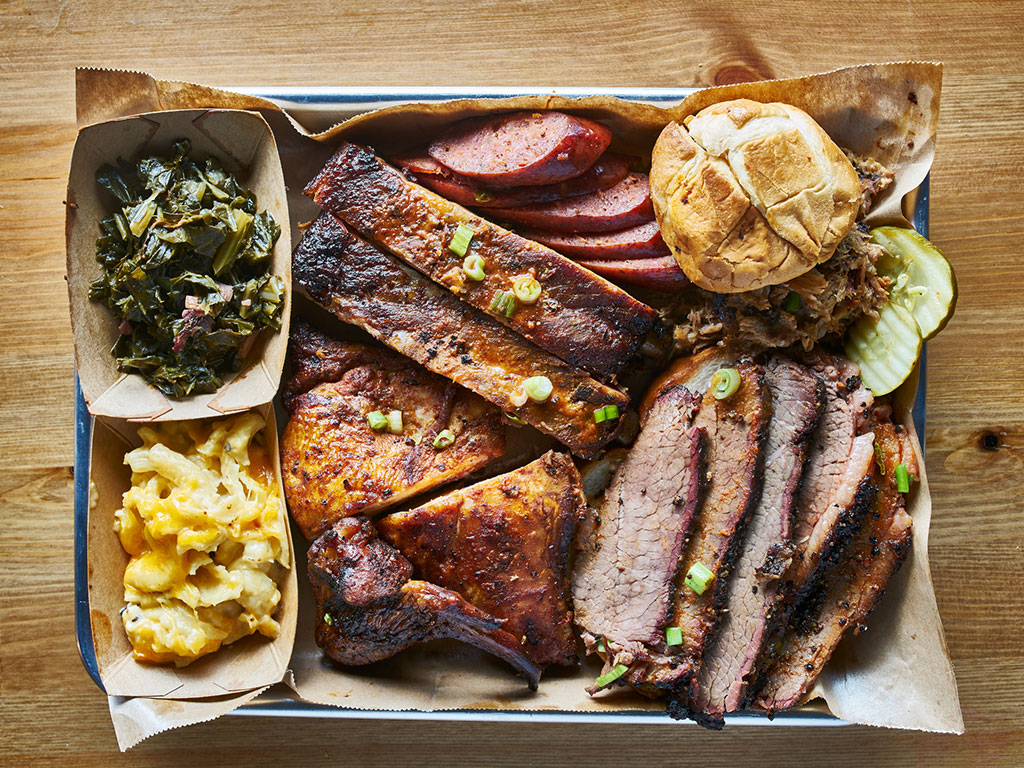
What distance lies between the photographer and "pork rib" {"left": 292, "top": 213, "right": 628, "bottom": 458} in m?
3.17

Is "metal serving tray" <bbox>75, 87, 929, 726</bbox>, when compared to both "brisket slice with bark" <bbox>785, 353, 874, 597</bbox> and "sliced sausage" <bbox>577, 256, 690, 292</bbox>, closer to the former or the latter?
"brisket slice with bark" <bbox>785, 353, 874, 597</bbox>

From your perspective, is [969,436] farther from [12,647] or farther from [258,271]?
[12,647]

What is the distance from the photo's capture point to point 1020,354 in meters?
3.53

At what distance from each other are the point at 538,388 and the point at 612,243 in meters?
0.69

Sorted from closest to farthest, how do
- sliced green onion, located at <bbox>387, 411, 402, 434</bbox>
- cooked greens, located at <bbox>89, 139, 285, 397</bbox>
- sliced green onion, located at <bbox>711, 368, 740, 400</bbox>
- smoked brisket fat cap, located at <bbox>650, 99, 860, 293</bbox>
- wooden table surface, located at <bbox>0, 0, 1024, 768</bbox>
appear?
smoked brisket fat cap, located at <bbox>650, 99, 860, 293</bbox> → cooked greens, located at <bbox>89, 139, 285, 397</bbox> → sliced green onion, located at <bbox>711, 368, 740, 400</bbox> → sliced green onion, located at <bbox>387, 411, 402, 434</bbox> → wooden table surface, located at <bbox>0, 0, 1024, 768</bbox>

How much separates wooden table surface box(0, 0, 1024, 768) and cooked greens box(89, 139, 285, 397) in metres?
0.66

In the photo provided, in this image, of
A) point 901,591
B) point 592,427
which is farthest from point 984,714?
point 592,427

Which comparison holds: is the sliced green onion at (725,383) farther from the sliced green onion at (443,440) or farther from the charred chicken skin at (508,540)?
the sliced green onion at (443,440)

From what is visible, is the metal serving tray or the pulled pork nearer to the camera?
the pulled pork

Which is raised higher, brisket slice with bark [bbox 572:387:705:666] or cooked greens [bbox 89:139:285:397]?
cooked greens [bbox 89:139:285:397]

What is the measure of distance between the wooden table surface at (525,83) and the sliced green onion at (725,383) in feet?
3.66

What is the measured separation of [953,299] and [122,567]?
3645mm

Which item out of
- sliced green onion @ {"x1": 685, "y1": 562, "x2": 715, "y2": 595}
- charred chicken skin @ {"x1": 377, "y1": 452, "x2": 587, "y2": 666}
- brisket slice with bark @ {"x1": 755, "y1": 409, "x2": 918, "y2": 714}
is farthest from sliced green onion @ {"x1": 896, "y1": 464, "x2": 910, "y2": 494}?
charred chicken skin @ {"x1": 377, "y1": 452, "x2": 587, "y2": 666}

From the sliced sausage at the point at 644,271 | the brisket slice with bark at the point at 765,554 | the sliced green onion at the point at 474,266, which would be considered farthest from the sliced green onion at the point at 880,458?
the sliced green onion at the point at 474,266
